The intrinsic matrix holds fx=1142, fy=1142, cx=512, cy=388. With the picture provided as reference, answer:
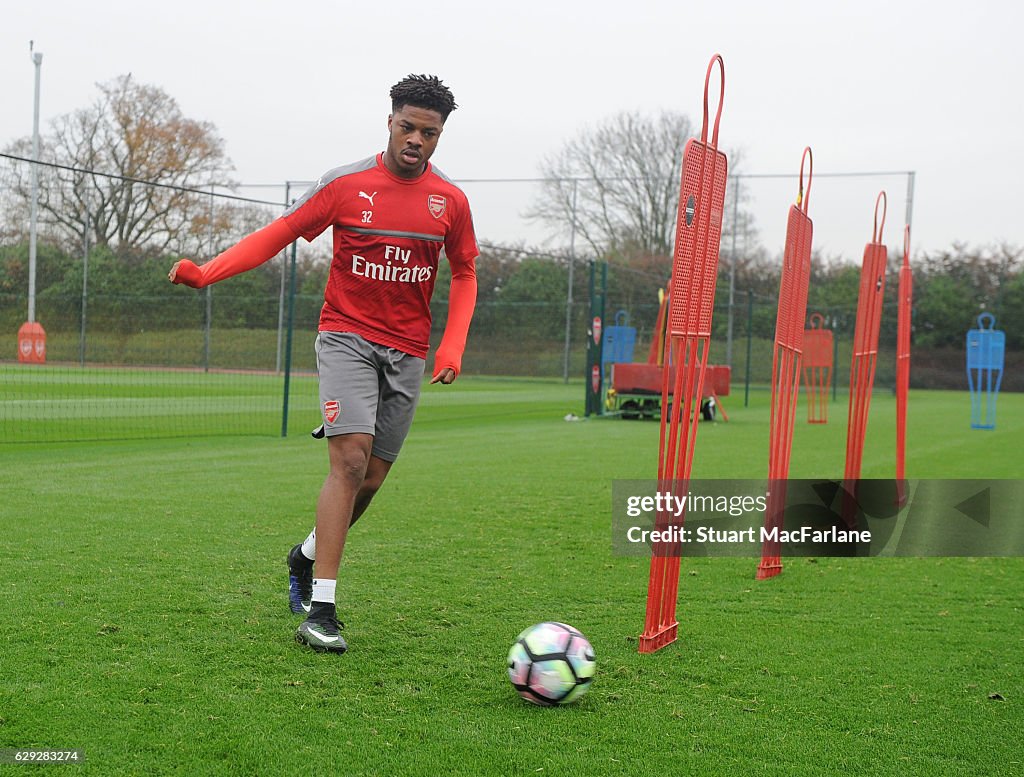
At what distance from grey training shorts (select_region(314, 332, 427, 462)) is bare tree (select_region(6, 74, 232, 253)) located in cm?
856

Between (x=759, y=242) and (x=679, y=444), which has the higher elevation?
(x=759, y=242)

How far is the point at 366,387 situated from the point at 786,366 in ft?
8.55

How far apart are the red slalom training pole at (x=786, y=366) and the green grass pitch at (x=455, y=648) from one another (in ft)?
0.94

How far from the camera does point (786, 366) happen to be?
6.05m

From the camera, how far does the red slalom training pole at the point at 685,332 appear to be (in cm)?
429

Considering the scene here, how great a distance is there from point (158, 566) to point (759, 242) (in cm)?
3447

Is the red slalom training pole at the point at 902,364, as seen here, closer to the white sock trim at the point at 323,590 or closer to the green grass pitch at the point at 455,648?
the green grass pitch at the point at 455,648

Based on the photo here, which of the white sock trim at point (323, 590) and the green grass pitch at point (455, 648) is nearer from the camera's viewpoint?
the green grass pitch at point (455, 648)

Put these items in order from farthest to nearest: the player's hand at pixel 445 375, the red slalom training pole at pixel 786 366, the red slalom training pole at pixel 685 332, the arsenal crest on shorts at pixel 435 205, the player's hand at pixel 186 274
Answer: the red slalom training pole at pixel 786 366 → the player's hand at pixel 445 375 → the arsenal crest on shorts at pixel 435 205 → the red slalom training pole at pixel 685 332 → the player's hand at pixel 186 274

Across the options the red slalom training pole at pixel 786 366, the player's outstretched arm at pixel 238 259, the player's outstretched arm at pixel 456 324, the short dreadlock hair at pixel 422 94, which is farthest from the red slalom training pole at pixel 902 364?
the player's outstretched arm at pixel 238 259

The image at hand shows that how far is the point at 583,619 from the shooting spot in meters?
4.79

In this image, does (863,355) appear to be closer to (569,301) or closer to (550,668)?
(550,668)

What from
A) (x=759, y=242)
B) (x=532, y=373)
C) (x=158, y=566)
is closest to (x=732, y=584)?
(x=158, y=566)

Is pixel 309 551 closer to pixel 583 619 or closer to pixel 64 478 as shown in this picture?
pixel 583 619
